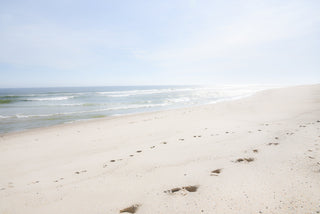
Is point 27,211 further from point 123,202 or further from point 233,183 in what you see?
point 233,183

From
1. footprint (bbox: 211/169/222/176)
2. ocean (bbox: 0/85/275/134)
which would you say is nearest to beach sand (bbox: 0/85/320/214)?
footprint (bbox: 211/169/222/176)

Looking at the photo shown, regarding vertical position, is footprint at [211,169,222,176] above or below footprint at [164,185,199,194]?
above

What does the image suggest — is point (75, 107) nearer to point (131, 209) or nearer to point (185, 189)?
point (131, 209)

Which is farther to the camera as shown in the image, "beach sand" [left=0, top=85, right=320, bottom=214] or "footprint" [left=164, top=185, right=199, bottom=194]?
"footprint" [left=164, top=185, right=199, bottom=194]

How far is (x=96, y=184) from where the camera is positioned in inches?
131

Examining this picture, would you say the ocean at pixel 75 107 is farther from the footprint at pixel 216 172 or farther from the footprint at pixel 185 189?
the footprint at pixel 216 172

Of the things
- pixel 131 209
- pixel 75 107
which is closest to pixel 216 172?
pixel 131 209

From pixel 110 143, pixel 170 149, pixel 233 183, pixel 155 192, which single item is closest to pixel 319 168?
pixel 233 183

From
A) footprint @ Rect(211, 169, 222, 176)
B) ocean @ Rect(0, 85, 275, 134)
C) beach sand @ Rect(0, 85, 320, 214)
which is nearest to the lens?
beach sand @ Rect(0, 85, 320, 214)

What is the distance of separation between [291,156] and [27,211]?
17.0ft

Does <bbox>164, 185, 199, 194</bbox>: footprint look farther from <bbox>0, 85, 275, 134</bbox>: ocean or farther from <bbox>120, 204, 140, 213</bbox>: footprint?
<bbox>0, 85, 275, 134</bbox>: ocean

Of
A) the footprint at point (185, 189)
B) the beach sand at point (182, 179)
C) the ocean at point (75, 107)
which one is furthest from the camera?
the ocean at point (75, 107)

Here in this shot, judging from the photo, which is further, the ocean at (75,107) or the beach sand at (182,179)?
the ocean at (75,107)

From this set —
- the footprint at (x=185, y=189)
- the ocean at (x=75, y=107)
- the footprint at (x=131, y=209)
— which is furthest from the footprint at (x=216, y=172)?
the ocean at (x=75, y=107)
